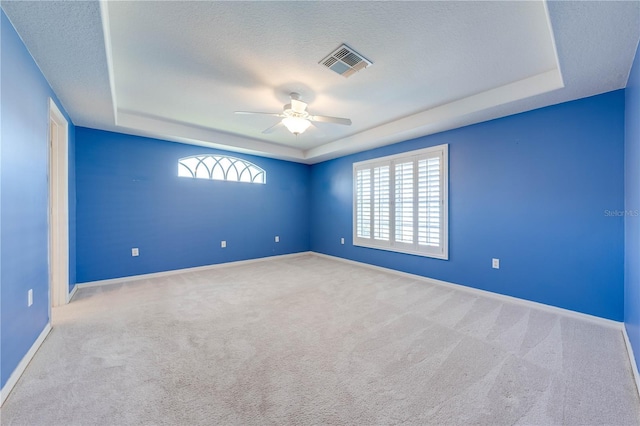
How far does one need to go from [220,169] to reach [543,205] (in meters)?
5.04

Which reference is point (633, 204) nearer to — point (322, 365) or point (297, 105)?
point (322, 365)

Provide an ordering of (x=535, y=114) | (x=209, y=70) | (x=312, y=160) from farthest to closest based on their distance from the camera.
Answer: (x=312, y=160) < (x=535, y=114) < (x=209, y=70)

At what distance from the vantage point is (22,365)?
1749 mm

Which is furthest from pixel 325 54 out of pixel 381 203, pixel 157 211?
pixel 157 211

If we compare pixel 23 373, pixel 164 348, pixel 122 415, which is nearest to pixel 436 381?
pixel 122 415

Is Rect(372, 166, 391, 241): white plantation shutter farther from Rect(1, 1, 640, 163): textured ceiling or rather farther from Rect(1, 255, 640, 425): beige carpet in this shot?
Rect(1, 255, 640, 425): beige carpet

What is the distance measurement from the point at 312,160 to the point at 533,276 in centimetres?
444

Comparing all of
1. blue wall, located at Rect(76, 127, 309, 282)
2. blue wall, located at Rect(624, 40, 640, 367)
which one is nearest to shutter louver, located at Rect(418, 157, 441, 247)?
blue wall, located at Rect(624, 40, 640, 367)

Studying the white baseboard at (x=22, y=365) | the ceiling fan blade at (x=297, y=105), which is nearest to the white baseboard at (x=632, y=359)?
the ceiling fan blade at (x=297, y=105)

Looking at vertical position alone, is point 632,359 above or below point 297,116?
below

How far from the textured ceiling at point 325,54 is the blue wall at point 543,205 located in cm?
25

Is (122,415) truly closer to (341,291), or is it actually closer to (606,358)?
(341,291)

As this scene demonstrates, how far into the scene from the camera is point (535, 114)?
2.96 metres

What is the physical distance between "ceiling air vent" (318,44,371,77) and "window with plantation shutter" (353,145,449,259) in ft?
6.80
